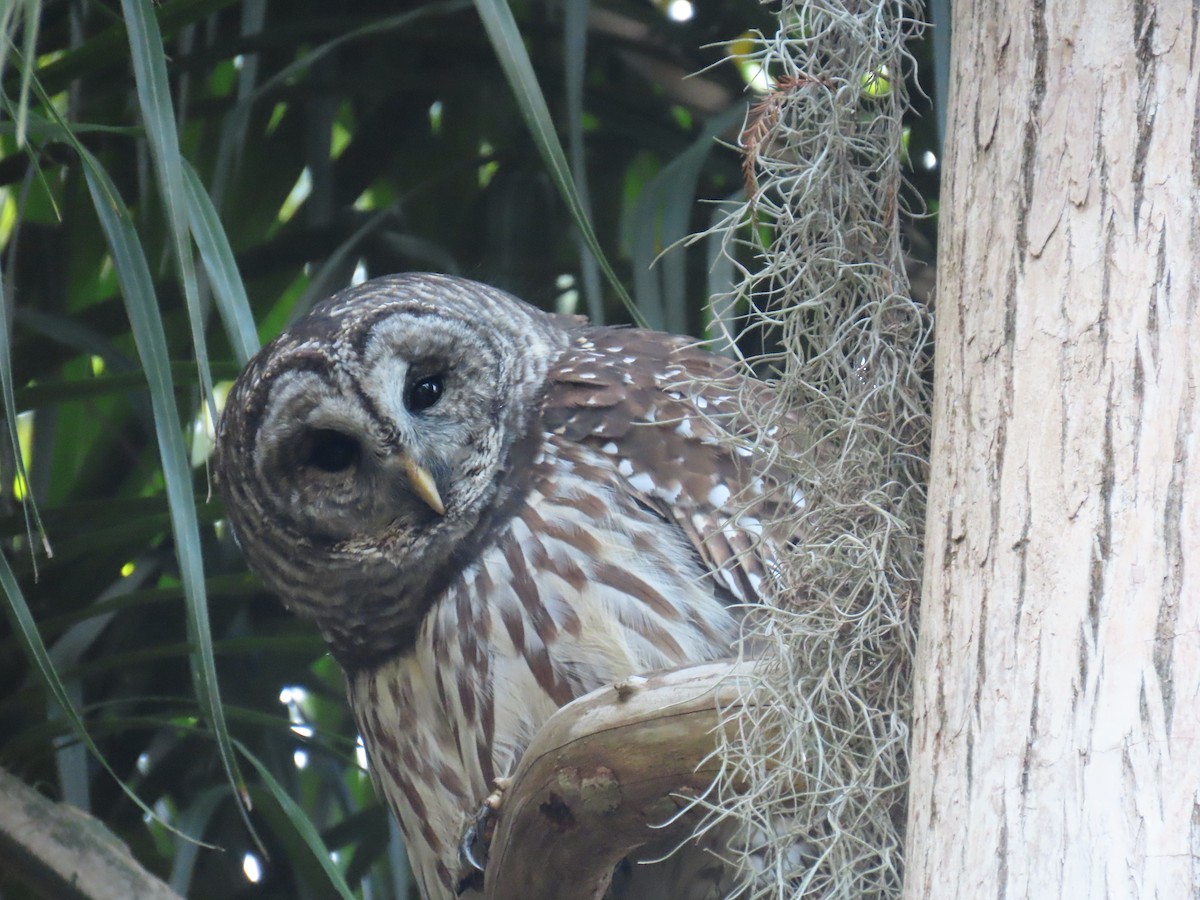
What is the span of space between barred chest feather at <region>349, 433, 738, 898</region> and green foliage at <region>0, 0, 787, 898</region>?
0.31 meters

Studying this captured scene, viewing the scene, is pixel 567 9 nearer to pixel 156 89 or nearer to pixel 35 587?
pixel 156 89

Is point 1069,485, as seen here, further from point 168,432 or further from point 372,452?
point 372,452

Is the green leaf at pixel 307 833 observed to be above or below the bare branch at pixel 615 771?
below

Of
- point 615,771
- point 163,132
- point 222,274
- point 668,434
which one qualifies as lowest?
point 615,771

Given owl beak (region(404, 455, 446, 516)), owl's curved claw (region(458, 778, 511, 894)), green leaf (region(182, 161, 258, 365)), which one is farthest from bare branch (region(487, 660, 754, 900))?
green leaf (region(182, 161, 258, 365))

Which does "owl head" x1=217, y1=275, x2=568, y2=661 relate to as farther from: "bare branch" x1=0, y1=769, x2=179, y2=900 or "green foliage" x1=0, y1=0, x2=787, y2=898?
"bare branch" x1=0, y1=769, x2=179, y2=900

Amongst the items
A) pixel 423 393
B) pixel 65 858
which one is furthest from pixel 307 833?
pixel 423 393

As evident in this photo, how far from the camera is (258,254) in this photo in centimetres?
319

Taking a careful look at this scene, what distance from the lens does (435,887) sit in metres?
2.54

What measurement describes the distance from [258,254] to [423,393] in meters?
0.87

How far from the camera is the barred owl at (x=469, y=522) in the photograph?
226 centimetres

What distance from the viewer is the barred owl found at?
2.26m

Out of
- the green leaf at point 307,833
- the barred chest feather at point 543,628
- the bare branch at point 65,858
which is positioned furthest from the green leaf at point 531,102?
the bare branch at point 65,858

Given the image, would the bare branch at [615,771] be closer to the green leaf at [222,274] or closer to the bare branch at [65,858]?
the green leaf at [222,274]
